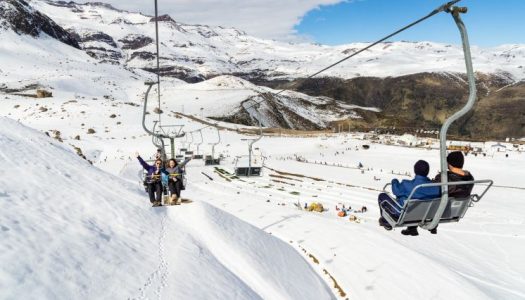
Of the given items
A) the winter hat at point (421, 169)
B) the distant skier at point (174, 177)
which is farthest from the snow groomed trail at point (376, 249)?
the winter hat at point (421, 169)

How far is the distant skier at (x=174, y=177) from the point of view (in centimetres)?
1759

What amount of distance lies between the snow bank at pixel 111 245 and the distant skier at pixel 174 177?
0.73 meters

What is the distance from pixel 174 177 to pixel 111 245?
6147mm

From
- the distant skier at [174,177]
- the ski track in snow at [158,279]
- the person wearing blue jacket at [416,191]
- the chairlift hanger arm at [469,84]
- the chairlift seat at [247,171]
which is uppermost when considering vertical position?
the chairlift hanger arm at [469,84]

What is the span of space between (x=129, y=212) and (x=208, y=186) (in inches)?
865

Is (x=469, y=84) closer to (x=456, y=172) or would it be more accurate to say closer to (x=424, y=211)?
(x=456, y=172)

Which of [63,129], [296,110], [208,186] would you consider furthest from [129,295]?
[296,110]

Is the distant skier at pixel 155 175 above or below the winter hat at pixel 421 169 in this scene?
below

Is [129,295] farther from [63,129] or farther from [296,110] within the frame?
[296,110]

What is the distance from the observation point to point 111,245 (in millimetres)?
11930

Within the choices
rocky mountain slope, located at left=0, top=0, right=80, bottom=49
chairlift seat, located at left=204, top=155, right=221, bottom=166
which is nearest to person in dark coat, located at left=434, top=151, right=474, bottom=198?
chairlift seat, located at left=204, top=155, right=221, bottom=166

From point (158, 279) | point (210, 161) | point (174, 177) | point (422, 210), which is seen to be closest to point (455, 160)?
point (422, 210)

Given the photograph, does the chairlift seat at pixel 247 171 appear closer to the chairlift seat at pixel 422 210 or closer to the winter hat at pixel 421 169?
the chairlift seat at pixel 422 210

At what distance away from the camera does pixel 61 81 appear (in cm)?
9775
